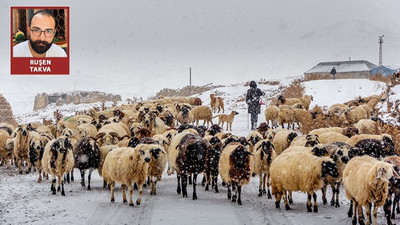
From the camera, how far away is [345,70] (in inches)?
2527

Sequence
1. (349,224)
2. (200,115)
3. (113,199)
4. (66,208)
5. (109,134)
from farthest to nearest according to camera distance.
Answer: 1. (200,115)
2. (109,134)
3. (113,199)
4. (66,208)
5. (349,224)

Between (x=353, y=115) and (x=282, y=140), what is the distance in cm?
833

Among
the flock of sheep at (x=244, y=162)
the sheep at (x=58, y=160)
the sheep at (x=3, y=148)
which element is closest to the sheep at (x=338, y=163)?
the flock of sheep at (x=244, y=162)

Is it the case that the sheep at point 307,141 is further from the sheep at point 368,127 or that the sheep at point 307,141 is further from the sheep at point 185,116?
the sheep at point 185,116

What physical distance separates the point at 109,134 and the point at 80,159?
9.29 ft

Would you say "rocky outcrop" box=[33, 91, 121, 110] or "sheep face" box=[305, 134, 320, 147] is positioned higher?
"rocky outcrop" box=[33, 91, 121, 110]

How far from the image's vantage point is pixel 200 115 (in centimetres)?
2522

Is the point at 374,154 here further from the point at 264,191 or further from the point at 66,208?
the point at 66,208

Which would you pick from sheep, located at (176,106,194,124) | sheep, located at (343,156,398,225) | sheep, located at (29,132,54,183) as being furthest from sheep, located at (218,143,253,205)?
sheep, located at (176,106,194,124)

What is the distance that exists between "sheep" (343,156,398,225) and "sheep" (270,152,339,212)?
806mm

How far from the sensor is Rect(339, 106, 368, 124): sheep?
2108 centimetres

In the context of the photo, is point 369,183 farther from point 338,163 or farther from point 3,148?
point 3,148

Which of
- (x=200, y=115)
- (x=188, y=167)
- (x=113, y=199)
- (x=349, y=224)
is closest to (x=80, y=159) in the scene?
(x=113, y=199)

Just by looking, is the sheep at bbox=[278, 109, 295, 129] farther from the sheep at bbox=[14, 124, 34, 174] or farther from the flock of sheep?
the sheep at bbox=[14, 124, 34, 174]
